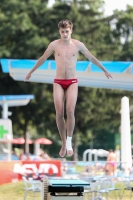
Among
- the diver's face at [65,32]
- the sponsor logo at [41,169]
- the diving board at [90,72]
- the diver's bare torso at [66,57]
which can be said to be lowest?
the sponsor logo at [41,169]

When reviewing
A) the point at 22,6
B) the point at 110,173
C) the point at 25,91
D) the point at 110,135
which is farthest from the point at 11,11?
the point at 110,173

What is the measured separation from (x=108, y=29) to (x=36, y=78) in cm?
3117

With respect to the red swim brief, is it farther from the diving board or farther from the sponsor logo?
the sponsor logo

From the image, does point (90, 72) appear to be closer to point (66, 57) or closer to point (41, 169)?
point (41, 169)

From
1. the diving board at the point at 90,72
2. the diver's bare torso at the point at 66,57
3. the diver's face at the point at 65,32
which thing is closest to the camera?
the diver's face at the point at 65,32

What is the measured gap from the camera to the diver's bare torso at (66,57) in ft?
30.3

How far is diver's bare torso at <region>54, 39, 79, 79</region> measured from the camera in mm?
9227

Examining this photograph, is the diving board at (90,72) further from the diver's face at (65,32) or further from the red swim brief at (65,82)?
the diver's face at (65,32)

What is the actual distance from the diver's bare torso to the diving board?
7.93 metres

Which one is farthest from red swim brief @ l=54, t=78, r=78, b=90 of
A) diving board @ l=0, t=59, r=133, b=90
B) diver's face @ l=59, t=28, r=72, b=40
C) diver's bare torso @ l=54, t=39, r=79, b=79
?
diving board @ l=0, t=59, r=133, b=90

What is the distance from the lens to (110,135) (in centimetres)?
6309

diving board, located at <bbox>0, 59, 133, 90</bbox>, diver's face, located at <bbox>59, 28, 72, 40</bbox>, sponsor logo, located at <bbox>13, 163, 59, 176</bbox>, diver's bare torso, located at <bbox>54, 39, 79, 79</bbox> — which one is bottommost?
sponsor logo, located at <bbox>13, 163, 59, 176</bbox>

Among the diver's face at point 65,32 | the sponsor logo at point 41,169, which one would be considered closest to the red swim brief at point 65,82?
the diver's face at point 65,32

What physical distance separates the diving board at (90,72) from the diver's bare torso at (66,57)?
7931 mm
